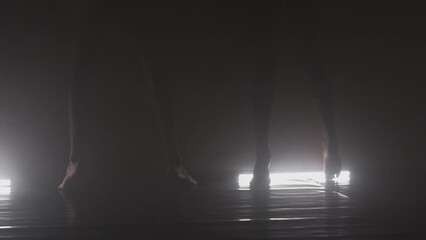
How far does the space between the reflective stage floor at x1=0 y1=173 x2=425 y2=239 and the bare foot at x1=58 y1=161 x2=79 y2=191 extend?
4cm

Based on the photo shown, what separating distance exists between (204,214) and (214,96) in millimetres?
658

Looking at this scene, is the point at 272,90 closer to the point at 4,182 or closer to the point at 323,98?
the point at 323,98

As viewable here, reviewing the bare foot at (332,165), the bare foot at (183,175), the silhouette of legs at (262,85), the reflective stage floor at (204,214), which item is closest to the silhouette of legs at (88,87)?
the bare foot at (183,175)

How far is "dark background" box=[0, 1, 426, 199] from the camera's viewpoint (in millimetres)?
1596

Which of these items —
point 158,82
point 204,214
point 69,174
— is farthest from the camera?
point 158,82

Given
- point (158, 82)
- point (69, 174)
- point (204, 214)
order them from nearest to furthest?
point (204, 214) → point (69, 174) → point (158, 82)

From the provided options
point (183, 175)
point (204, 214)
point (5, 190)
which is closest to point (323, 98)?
point (183, 175)

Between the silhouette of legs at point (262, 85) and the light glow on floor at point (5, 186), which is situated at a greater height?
the silhouette of legs at point (262, 85)

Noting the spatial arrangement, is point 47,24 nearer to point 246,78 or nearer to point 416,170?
point 246,78

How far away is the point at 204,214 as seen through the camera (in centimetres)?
109

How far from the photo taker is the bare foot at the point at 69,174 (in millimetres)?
1485

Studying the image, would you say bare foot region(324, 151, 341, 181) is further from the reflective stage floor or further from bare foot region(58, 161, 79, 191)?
bare foot region(58, 161, 79, 191)

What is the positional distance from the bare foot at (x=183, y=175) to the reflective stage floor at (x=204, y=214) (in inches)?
1.4

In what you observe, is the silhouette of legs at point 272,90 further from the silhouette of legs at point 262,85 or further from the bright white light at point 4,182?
the bright white light at point 4,182
